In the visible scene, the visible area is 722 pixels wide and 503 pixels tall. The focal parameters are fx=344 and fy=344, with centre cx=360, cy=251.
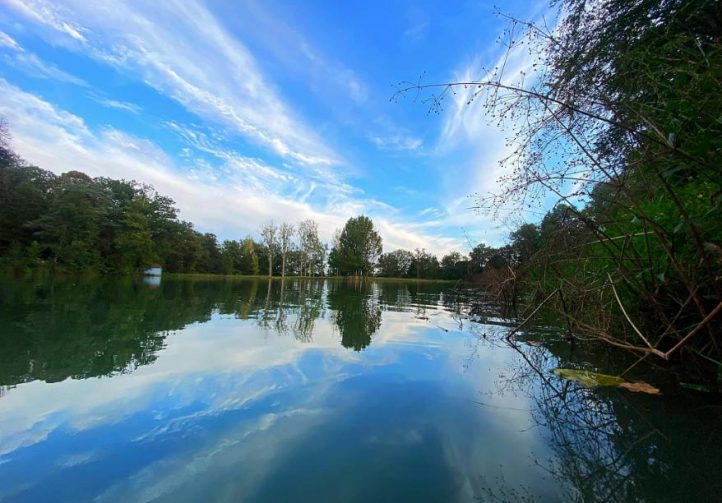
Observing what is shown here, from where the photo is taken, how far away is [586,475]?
6.91 feet

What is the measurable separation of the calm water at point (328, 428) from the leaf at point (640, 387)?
12 cm

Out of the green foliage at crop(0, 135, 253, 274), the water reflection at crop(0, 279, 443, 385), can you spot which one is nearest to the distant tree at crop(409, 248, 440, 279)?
the green foliage at crop(0, 135, 253, 274)

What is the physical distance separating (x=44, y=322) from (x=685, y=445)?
29.2ft

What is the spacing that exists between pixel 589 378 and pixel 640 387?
1.49 ft

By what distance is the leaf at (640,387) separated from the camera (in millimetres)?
3521

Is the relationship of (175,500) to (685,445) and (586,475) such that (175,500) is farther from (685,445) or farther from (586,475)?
(685,445)

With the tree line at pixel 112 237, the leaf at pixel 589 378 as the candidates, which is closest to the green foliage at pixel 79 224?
the tree line at pixel 112 237

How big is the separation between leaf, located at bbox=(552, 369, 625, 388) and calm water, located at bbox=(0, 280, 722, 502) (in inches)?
6.4

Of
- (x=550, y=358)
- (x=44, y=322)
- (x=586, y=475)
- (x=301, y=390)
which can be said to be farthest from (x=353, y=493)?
(x=44, y=322)

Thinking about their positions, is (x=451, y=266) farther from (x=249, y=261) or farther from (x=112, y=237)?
(x=112, y=237)

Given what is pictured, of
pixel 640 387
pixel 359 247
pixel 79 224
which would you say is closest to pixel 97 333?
pixel 640 387

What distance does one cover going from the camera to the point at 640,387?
3605mm

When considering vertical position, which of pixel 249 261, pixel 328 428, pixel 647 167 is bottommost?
pixel 328 428

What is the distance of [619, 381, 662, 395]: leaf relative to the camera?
3521 millimetres
